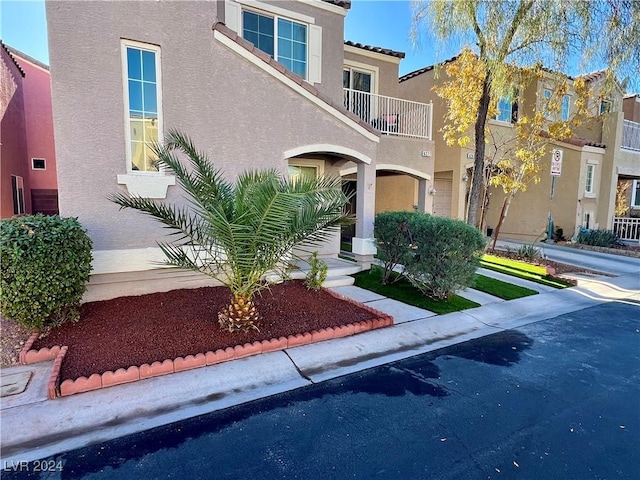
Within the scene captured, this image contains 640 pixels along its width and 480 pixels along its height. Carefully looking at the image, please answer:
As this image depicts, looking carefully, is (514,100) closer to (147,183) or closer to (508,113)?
(508,113)

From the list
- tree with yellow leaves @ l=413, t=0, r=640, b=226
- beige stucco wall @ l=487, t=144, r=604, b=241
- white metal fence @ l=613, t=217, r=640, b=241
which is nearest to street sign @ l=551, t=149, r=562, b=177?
tree with yellow leaves @ l=413, t=0, r=640, b=226

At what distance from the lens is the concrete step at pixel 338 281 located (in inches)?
335

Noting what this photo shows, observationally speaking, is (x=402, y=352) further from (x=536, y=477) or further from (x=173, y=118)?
(x=173, y=118)

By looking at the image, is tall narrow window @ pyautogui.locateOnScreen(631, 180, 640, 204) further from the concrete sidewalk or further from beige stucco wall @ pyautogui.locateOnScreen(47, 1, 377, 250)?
beige stucco wall @ pyautogui.locateOnScreen(47, 1, 377, 250)

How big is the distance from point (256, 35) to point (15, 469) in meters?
10.4

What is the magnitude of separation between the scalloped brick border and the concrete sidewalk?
9 cm

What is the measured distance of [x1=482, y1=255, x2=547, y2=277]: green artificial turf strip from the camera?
10.6m

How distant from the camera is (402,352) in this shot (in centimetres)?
554

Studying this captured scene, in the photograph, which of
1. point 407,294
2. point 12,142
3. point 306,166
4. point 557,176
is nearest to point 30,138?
point 12,142

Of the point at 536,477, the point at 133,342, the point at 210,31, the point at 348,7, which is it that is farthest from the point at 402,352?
the point at 348,7

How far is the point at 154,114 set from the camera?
6.65 metres

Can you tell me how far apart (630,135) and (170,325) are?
23992 mm

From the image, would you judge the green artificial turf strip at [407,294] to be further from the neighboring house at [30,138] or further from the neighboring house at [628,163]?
the neighboring house at [628,163]

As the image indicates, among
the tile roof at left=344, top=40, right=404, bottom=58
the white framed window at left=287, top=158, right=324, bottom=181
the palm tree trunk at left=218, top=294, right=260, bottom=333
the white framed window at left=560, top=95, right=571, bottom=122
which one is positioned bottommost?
the palm tree trunk at left=218, top=294, right=260, bottom=333
